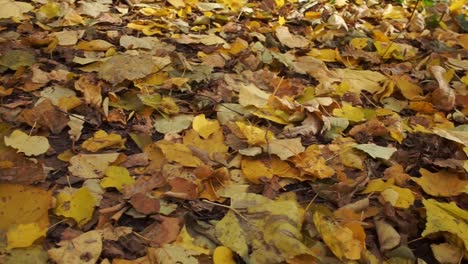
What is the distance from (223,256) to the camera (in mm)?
1051

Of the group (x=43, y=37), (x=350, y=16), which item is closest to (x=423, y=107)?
(x=350, y=16)

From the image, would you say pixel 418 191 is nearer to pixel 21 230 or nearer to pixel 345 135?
pixel 345 135

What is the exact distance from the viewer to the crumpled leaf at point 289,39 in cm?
205

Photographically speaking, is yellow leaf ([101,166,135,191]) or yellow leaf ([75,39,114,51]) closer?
yellow leaf ([101,166,135,191])

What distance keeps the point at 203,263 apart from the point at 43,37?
4.10ft

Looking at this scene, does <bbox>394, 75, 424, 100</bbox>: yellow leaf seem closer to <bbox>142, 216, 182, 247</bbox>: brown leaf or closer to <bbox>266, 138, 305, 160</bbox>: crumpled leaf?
<bbox>266, 138, 305, 160</bbox>: crumpled leaf

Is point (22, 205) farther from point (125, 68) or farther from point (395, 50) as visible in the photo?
point (395, 50)

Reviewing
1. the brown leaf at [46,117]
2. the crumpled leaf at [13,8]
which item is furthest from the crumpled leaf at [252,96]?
the crumpled leaf at [13,8]

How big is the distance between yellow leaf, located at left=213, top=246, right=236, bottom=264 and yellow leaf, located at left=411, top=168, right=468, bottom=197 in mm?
592

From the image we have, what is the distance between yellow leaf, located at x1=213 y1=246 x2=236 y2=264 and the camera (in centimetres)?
104

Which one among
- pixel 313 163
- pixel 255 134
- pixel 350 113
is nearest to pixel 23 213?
pixel 255 134

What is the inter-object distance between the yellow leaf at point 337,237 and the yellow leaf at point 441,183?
1.12 feet

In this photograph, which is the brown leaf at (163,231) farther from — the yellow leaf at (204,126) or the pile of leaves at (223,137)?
the yellow leaf at (204,126)

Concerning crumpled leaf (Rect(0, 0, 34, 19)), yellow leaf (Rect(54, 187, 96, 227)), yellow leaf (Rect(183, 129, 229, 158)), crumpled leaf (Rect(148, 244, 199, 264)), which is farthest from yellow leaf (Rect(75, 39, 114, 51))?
crumpled leaf (Rect(148, 244, 199, 264))
